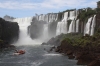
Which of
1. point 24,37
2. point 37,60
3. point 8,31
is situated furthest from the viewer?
point 24,37

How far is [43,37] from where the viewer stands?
135625mm

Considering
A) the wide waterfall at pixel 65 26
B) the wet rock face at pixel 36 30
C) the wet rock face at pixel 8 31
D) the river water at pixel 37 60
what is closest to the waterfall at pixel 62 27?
the wide waterfall at pixel 65 26

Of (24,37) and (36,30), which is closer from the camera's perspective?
(36,30)

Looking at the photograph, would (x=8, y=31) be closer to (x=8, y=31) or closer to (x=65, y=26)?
(x=8, y=31)

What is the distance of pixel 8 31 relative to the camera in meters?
A: 117

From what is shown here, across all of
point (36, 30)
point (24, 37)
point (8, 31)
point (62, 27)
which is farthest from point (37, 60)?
point (24, 37)

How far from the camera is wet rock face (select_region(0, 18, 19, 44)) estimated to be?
110750 mm

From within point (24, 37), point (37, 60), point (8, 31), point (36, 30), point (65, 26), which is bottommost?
point (24, 37)

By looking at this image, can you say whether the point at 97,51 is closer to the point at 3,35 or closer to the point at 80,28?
the point at 80,28

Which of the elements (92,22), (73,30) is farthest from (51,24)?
(92,22)

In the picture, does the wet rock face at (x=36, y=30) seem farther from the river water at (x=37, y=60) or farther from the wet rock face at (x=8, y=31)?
the river water at (x=37, y=60)

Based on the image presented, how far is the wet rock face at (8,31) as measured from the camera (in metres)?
111

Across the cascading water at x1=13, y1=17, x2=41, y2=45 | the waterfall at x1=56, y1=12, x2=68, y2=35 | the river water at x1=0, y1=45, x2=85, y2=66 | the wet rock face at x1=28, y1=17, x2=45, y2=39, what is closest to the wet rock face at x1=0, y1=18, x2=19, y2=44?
the cascading water at x1=13, y1=17, x2=41, y2=45

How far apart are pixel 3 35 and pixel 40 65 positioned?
65817 mm
